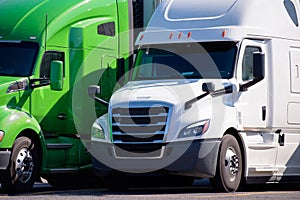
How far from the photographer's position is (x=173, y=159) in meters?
14.4

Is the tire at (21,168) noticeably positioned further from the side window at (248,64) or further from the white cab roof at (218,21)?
the side window at (248,64)

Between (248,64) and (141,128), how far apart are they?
2263mm

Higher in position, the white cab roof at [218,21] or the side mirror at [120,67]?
the white cab roof at [218,21]

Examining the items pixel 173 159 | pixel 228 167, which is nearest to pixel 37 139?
pixel 173 159

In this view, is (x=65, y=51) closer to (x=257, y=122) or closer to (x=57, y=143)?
(x=57, y=143)

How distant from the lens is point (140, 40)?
654 inches

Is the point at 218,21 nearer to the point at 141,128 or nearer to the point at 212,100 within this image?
the point at 212,100

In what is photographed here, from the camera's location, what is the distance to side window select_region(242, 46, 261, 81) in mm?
15531

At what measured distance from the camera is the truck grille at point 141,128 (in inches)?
574

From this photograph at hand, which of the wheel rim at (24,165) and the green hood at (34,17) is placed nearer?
the wheel rim at (24,165)

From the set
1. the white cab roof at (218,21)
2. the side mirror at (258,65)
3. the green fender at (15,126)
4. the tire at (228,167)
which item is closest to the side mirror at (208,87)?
the tire at (228,167)

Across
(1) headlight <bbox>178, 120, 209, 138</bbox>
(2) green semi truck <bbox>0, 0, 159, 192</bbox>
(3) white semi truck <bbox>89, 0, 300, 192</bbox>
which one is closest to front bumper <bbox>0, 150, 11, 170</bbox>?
(2) green semi truck <bbox>0, 0, 159, 192</bbox>

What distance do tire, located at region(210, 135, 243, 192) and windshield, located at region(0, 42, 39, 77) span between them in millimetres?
3649

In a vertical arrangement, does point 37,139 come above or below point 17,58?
below
